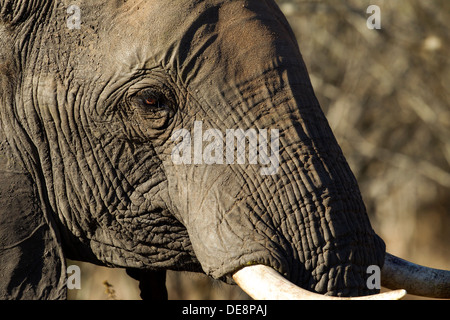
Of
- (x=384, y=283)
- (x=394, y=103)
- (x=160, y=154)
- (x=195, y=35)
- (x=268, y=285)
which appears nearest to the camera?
(x=268, y=285)

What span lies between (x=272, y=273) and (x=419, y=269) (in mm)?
830

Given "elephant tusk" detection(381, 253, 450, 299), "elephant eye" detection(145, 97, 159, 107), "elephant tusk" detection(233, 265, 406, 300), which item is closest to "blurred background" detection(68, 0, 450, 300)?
"elephant tusk" detection(381, 253, 450, 299)

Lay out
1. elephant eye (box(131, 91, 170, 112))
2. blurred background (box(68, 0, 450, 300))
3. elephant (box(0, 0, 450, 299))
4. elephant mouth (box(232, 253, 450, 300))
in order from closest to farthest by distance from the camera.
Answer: elephant mouth (box(232, 253, 450, 300)), elephant (box(0, 0, 450, 299)), elephant eye (box(131, 91, 170, 112)), blurred background (box(68, 0, 450, 300))

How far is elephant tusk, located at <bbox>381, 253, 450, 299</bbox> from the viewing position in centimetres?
315

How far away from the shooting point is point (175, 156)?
2879 millimetres

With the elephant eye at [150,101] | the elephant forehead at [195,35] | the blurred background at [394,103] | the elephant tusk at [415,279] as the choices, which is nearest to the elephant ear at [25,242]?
the elephant eye at [150,101]

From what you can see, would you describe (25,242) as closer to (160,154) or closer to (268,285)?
(160,154)

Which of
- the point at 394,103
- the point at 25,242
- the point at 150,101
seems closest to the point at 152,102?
the point at 150,101

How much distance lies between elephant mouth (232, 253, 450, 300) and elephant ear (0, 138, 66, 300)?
743mm

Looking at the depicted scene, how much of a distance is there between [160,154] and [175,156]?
0.08 metres

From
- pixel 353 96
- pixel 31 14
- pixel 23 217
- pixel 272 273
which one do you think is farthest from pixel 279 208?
pixel 353 96

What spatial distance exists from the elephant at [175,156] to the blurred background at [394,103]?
4.74m

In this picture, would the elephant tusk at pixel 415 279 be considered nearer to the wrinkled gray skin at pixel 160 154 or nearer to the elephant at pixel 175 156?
the elephant at pixel 175 156

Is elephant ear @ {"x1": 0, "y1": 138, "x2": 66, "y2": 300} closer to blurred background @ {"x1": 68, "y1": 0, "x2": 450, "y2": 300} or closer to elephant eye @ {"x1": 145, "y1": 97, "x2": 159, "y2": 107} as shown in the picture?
elephant eye @ {"x1": 145, "y1": 97, "x2": 159, "y2": 107}
